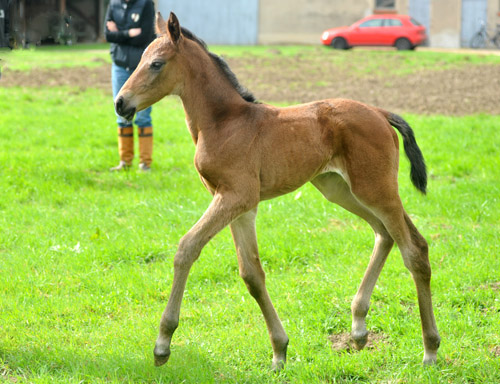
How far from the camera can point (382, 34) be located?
2725 cm

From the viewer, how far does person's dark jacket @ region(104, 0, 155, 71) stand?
27.2 feet

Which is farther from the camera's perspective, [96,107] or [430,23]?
[430,23]

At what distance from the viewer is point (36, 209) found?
23.3 feet

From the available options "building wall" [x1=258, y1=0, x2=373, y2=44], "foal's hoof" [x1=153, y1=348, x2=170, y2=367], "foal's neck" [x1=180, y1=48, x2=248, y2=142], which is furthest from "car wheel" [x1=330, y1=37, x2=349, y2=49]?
"foal's hoof" [x1=153, y1=348, x2=170, y2=367]

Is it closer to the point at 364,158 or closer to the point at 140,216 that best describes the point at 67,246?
the point at 140,216

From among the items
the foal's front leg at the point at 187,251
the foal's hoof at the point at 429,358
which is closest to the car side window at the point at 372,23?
the foal's hoof at the point at 429,358

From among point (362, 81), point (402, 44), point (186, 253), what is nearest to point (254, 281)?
point (186, 253)

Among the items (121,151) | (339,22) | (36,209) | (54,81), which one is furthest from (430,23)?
(36,209)

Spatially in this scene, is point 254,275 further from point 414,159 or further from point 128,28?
point 128,28

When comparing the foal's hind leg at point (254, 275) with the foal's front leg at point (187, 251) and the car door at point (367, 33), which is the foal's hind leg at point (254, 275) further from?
the car door at point (367, 33)

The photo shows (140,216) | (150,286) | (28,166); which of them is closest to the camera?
(150,286)

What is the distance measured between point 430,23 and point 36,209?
27462 mm

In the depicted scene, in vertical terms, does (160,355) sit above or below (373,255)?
below

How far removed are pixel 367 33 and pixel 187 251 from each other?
25.6 m
